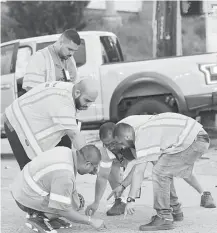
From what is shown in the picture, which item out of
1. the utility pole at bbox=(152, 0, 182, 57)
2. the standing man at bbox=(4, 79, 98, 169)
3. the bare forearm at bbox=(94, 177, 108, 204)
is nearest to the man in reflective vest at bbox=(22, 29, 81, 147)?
the standing man at bbox=(4, 79, 98, 169)

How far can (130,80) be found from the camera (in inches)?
360

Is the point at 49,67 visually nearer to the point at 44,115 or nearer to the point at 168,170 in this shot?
the point at 44,115

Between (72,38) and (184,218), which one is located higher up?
(72,38)

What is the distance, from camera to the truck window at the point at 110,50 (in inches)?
384

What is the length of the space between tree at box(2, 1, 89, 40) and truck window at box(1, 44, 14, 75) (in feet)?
43.8

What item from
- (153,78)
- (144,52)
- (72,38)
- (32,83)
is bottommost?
(144,52)

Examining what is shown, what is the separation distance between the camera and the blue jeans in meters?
4.77

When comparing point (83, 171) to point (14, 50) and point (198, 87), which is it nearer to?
point (198, 87)

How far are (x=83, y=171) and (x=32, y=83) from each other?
133cm

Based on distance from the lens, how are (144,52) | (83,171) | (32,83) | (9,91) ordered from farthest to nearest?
(144,52)
(9,91)
(32,83)
(83,171)

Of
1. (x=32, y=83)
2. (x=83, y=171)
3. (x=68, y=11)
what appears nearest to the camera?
(x=83, y=171)

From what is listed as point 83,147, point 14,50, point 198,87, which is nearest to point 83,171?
point 83,147

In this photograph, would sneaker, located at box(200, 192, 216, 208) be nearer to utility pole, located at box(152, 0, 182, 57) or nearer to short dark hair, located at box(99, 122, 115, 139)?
short dark hair, located at box(99, 122, 115, 139)

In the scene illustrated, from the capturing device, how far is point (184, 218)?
5.16m
